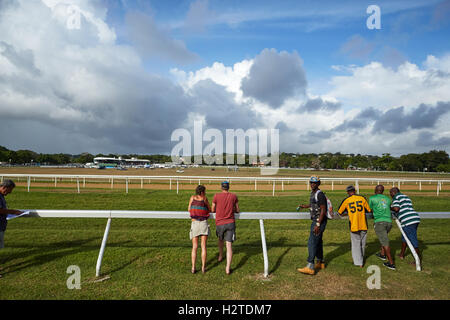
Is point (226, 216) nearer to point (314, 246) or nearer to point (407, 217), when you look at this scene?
point (314, 246)

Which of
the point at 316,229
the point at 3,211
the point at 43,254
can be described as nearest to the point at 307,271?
the point at 316,229

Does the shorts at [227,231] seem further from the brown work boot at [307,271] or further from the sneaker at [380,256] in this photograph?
the sneaker at [380,256]

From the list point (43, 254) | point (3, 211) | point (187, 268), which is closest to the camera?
point (3, 211)

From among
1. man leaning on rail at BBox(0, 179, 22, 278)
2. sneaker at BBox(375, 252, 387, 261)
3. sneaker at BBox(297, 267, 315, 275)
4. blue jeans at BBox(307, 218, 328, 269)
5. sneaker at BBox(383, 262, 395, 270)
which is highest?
man leaning on rail at BBox(0, 179, 22, 278)

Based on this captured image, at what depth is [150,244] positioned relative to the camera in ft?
18.4

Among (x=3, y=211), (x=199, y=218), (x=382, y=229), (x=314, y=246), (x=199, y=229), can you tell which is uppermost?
(x=3, y=211)

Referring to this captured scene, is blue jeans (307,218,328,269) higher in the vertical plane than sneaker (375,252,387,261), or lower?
higher

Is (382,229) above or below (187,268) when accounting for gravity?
above

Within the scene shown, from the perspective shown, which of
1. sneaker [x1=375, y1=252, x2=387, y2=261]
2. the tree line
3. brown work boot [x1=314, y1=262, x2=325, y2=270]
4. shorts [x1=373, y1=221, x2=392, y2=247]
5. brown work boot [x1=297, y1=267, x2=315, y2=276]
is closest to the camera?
brown work boot [x1=297, y1=267, x2=315, y2=276]

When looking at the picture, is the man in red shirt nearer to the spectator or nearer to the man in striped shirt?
the spectator

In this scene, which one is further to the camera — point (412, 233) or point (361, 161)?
point (361, 161)

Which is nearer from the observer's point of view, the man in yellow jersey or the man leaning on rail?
the man leaning on rail

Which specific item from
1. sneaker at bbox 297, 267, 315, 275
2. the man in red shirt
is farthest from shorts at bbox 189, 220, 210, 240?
sneaker at bbox 297, 267, 315, 275
